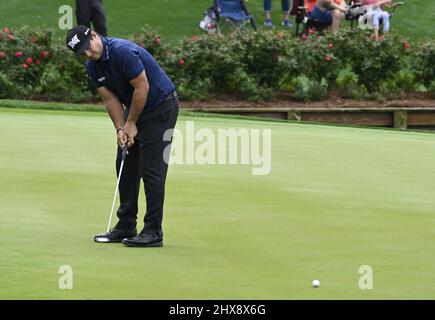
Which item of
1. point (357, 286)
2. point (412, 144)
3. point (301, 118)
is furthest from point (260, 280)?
point (301, 118)

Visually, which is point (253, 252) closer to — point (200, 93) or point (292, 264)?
point (292, 264)

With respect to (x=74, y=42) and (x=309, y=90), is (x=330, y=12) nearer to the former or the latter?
(x=309, y=90)

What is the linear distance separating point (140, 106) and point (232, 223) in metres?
1.68

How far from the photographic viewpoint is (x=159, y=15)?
3089 centimetres

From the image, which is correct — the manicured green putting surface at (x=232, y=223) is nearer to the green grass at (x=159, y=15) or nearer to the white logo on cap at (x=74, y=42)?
the white logo on cap at (x=74, y=42)

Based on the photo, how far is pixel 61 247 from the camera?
8961 millimetres

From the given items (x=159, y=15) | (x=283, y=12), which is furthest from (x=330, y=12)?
(x=159, y=15)

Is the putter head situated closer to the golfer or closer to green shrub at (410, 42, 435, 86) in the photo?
the golfer

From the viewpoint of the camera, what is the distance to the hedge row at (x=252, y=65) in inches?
869

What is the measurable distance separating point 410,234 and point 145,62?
255cm

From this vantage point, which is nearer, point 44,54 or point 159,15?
point 44,54

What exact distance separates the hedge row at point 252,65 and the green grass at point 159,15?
6175 mm

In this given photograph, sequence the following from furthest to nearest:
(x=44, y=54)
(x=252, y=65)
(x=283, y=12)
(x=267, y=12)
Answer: (x=283, y=12), (x=267, y=12), (x=252, y=65), (x=44, y=54)

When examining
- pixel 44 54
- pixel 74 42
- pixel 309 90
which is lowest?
pixel 309 90
